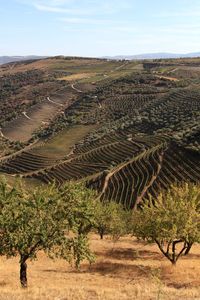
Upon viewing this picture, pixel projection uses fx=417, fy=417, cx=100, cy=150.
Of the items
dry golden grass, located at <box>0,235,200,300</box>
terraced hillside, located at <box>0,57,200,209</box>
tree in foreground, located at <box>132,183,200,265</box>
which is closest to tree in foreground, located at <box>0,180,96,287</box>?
dry golden grass, located at <box>0,235,200,300</box>

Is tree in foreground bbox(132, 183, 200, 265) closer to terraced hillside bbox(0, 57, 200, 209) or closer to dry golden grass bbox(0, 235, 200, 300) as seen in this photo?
dry golden grass bbox(0, 235, 200, 300)

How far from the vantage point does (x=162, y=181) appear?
301ft

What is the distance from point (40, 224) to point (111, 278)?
1149cm

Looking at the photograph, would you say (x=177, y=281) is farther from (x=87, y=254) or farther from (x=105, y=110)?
(x=105, y=110)

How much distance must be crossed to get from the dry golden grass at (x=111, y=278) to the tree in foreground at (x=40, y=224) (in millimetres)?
2529

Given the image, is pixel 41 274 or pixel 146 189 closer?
pixel 41 274

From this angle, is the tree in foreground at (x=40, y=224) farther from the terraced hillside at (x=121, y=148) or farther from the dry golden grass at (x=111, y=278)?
the terraced hillside at (x=121, y=148)

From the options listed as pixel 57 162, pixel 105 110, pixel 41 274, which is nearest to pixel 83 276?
pixel 41 274

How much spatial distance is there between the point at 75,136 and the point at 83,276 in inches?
5210

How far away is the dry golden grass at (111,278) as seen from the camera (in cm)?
2422

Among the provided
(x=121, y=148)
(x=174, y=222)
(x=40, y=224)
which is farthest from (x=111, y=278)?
(x=121, y=148)

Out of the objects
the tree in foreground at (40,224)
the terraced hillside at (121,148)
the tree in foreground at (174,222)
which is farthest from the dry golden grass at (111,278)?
the terraced hillside at (121,148)

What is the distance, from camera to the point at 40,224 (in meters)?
29.0

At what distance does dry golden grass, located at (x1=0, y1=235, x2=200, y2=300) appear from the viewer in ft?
79.5
